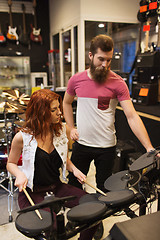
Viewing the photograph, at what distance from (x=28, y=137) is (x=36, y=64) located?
537 cm

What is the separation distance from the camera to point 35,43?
6.29m

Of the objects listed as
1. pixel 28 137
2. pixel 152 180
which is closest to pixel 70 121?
pixel 28 137

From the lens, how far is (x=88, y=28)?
422 cm

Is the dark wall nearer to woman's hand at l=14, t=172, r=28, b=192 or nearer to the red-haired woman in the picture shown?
the red-haired woman

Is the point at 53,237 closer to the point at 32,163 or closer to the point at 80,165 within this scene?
the point at 32,163

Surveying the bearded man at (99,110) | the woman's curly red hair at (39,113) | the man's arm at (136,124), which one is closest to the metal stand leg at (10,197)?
the bearded man at (99,110)

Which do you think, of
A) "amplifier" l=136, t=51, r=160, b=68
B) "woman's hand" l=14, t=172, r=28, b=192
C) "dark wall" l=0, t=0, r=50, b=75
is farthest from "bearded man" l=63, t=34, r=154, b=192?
"dark wall" l=0, t=0, r=50, b=75

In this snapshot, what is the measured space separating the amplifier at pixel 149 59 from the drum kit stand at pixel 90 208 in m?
2.19

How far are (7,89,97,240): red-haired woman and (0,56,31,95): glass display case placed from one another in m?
4.55

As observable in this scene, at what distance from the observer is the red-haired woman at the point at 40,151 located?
1381 millimetres

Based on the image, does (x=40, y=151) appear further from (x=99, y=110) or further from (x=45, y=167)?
(x=99, y=110)

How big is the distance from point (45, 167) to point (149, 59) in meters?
2.25

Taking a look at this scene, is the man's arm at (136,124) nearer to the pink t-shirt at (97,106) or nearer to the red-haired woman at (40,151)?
the pink t-shirt at (97,106)

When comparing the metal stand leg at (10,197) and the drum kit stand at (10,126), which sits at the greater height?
the drum kit stand at (10,126)
